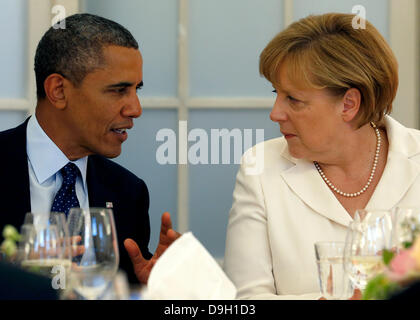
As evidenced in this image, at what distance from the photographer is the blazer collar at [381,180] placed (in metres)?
1.86

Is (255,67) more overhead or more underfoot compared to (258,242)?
more overhead

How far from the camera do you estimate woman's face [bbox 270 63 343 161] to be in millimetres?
1876

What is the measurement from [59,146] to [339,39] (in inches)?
35.0

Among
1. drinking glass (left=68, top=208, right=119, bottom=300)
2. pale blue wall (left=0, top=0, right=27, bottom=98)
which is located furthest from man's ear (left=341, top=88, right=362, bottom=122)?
pale blue wall (left=0, top=0, right=27, bottom=98)

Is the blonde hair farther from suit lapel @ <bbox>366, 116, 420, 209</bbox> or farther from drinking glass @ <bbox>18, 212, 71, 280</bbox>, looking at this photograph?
drinking glass @ <bbox>18, 212, 71, 280</bbox>

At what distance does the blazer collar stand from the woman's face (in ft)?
0.21

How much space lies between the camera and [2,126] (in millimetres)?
2678

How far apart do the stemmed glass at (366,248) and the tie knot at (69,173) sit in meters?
0.98

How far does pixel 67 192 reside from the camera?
6.18 feet

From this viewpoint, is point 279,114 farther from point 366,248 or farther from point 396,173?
point 366,248
